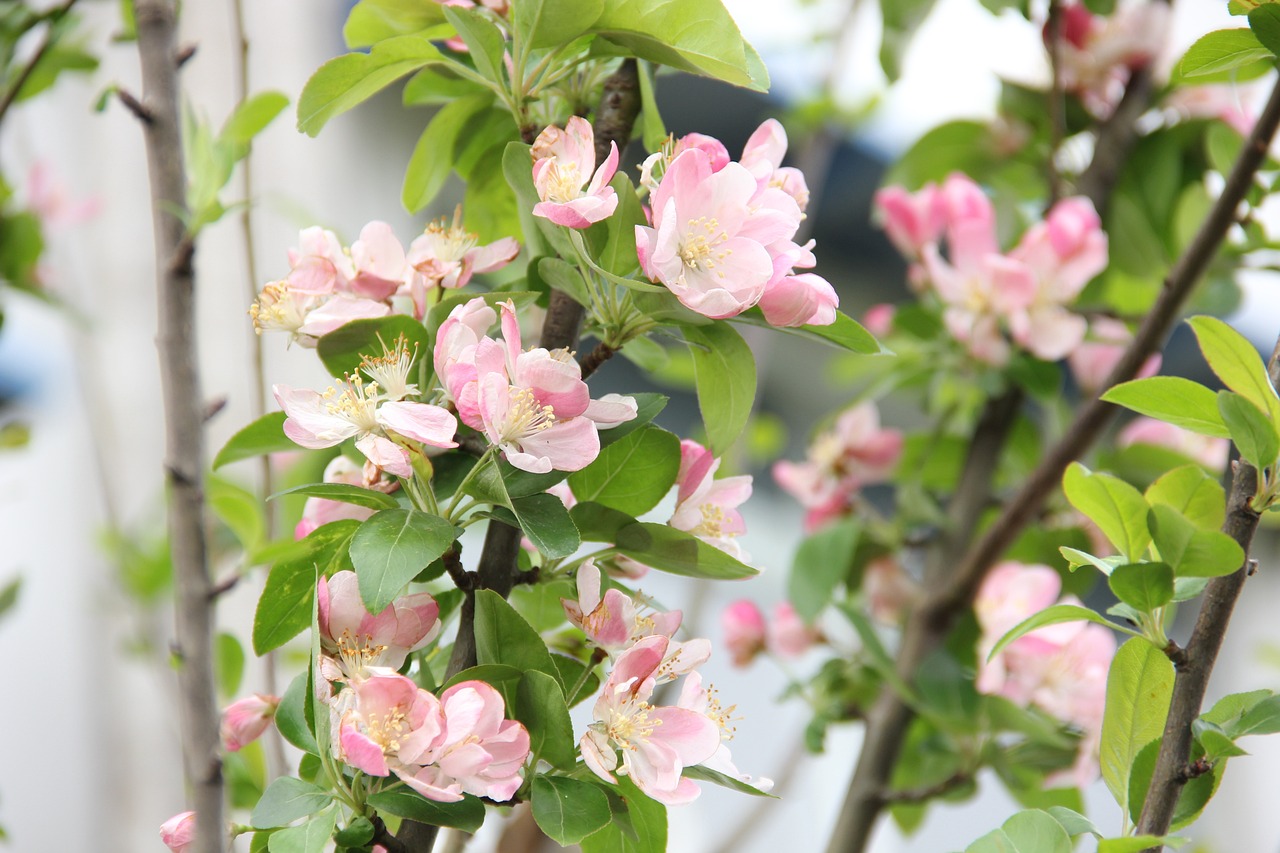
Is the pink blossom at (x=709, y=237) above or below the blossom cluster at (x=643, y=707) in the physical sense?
above

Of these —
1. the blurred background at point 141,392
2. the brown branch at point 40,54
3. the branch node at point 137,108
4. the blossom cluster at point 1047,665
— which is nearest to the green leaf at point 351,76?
the branch node at point 137,108

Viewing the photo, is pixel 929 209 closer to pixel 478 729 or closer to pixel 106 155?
pixel 478 729

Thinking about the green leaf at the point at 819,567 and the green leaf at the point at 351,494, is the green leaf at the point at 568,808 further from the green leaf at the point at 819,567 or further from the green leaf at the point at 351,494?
the green leaf at the point at 819,567

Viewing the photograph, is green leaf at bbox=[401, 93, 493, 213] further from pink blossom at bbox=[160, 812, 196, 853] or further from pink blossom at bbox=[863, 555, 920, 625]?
pink blossom at bbox=[863, 555, 920, 625]

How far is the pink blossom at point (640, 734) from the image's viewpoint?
35 centimetres

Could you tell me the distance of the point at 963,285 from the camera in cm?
78

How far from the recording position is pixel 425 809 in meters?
0.33

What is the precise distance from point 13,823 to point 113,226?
1.03m

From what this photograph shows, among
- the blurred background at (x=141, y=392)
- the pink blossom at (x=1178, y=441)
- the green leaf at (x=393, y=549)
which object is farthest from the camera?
the blurred background at (x=141, y=392)

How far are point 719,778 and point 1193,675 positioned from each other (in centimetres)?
16

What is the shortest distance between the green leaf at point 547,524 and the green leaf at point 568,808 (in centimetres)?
7

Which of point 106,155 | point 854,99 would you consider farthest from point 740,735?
point 106,155

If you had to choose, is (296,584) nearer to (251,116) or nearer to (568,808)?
(568,808)

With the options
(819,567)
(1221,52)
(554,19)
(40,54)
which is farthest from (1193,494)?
(40,54)
